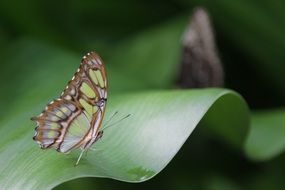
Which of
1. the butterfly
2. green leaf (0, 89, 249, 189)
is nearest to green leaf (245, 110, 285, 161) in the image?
green leaf (0, 89, 249, 189)

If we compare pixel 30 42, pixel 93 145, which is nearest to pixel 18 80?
pixel 30 42

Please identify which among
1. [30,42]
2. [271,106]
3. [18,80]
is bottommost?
[271,106]

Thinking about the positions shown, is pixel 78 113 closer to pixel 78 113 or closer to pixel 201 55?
pixel 78 113

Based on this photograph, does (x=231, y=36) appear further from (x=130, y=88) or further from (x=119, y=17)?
(x=130, y=88)

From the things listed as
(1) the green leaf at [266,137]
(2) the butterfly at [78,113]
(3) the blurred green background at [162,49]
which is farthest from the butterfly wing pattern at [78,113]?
(1) the green leaf at [266,137]

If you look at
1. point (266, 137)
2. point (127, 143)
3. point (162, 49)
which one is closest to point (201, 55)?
point (266, 137)

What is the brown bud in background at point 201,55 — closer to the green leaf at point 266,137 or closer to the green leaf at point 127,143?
the green leaf at point 266,137

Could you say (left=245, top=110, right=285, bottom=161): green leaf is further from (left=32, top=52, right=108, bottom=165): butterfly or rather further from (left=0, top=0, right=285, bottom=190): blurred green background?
(left=32, top=52, right=108, bottom=165): butterfly

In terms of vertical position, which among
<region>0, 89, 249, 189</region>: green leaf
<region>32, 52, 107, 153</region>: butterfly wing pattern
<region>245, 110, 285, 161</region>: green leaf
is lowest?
<region>245, 110, 285, 161</region>: green leaf
